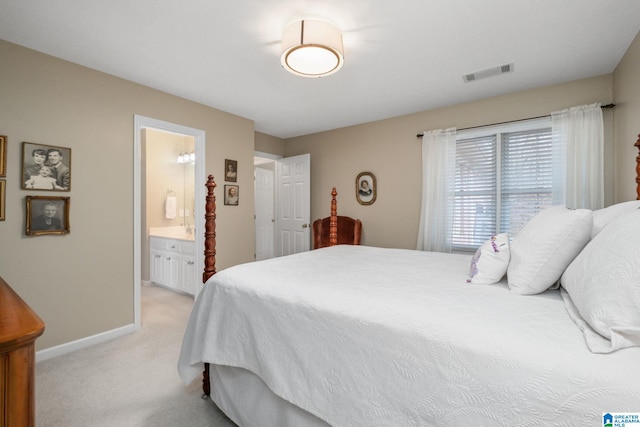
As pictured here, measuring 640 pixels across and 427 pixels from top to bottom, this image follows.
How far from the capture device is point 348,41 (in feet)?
7.20

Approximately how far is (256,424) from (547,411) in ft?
4.19

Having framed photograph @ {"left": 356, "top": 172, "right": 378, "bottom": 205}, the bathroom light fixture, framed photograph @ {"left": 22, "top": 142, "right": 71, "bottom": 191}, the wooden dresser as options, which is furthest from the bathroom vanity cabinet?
the wooden dresser

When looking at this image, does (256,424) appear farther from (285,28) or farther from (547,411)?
(285,28)

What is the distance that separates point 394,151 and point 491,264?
2837 mm

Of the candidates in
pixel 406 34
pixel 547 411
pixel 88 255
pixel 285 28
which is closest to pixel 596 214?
pixel 547 411

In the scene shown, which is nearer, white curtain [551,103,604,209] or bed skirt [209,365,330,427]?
bed skirt [209,365,330,427]

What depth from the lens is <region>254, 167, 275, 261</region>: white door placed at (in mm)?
5750

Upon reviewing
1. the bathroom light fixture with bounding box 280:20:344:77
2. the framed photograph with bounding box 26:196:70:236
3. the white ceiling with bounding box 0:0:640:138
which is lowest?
the framed photograph with bounding box 26:196:70:236

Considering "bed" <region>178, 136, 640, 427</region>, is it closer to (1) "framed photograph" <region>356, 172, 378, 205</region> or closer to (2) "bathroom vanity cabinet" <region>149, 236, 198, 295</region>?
(2) "bathroom vanity cabinet" <region>149, 236, 198, 295</region>

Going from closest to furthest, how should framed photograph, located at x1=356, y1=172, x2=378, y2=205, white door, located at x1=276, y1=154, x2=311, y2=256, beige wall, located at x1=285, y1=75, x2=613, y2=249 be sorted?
1. beige wall, located at x1=285, y1=75, x2=613, y2=249
2. framed photograph, located at x1=356, y1=172, x2=378, y2=205
3. white door, located at x1=276, y1=154, x2=311, y2=256

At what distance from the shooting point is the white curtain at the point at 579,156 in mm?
2730

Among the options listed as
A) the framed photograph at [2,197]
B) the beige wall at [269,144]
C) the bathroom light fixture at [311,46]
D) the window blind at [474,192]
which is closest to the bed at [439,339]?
the bathroom light fixture at [311,46]

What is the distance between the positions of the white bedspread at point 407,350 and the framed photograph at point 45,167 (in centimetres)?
186

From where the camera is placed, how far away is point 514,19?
195 cm
